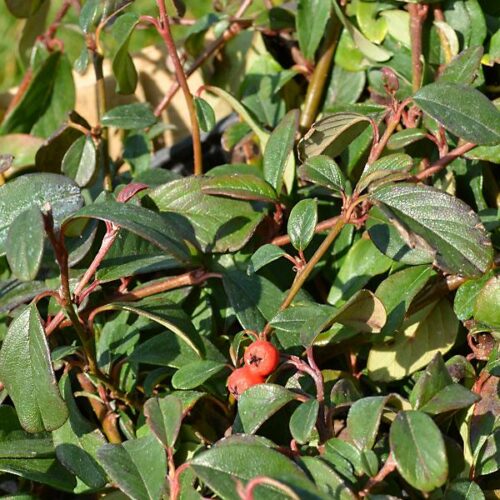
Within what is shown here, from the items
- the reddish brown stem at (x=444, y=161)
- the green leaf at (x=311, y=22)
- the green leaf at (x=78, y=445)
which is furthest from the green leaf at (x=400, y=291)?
the green leaf at (x=311, y=22)

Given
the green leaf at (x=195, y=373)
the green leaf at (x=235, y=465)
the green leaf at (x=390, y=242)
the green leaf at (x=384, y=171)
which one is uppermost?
the green leaf at (x=384, y=171)

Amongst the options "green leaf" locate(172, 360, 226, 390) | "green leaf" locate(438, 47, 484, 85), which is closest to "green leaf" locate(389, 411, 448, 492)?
"green leaf" locate(172, 360, 226, 390)

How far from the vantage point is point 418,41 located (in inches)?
44.8

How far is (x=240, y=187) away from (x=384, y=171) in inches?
8.0

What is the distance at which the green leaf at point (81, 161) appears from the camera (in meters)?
1.11

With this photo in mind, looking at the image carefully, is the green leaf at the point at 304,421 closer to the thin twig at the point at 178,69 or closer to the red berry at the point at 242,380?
the red berry at the point at 242,380

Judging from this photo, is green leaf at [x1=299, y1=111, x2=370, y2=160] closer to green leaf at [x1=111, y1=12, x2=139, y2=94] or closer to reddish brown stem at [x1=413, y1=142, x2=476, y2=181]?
reddish brown stem at [x1=413, y1=142, x2=476, y2=181]

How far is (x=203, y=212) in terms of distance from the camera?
3.38ft

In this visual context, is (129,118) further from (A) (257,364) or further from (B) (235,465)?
(B) (235,465)

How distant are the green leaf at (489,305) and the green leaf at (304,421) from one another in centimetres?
23

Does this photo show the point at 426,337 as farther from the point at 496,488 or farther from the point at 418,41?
the point at 418,41

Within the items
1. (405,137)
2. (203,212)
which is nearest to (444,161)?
(405,137)

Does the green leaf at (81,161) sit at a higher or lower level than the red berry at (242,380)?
higher

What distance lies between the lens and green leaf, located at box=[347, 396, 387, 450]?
2.44 feet
